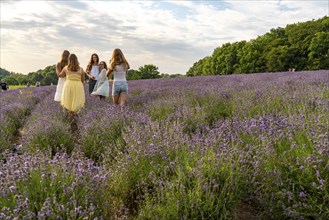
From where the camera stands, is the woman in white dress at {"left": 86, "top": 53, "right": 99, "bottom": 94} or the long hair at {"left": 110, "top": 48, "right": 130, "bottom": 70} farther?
the woman in white dress at {"left": 86, "top": 53, "right": 99, "bottom": 94}

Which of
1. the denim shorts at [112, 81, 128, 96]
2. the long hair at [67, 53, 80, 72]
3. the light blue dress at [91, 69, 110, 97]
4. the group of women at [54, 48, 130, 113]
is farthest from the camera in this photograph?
the light blue dress at [91, 69, 110, 97]

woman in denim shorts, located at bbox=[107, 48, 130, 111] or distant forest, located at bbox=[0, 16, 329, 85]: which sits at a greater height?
distant forest, located at bbox=[0, 16, 329, 85]

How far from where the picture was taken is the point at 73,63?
21.2 feet

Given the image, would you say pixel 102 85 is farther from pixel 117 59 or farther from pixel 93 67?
pixel 117 59

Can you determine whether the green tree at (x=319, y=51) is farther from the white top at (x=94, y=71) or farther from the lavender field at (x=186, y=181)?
the lavender field at (x=186, y=181)

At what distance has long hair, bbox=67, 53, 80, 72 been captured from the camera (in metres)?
6.36

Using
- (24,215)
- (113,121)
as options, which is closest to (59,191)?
(24,215)

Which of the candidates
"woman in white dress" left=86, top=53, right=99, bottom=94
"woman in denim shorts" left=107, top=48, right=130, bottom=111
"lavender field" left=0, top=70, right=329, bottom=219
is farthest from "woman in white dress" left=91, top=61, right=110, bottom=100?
"lavender field" left=0, top=70, right=329, bottom=219

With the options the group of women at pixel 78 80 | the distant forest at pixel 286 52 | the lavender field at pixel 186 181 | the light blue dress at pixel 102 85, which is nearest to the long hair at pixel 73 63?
the group of women at pixel 78 80

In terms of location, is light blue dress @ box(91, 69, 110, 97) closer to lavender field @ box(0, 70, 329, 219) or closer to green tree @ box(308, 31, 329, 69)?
lavender field @ box(0, 70, 329, 219)

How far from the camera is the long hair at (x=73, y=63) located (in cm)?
636

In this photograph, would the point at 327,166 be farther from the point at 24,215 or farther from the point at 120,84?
the point at 120,84

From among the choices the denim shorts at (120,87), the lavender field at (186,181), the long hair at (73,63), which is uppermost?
the long hair at (73,63)

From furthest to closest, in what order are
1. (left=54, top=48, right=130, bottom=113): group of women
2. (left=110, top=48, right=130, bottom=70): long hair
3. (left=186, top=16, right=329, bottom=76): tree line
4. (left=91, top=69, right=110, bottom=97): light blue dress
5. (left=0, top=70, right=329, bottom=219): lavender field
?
(left=186, top=16, right=329, bottom=76): tree line
(left=91, top=69, right=110, bottom=97): light blue dress
(left=110, top=48, right=130, bottom=70): long hair
(left=54, top=48, right=130, bottom=113): group of women
(left=0, top=70, right=329, bottom=219): lavender field
